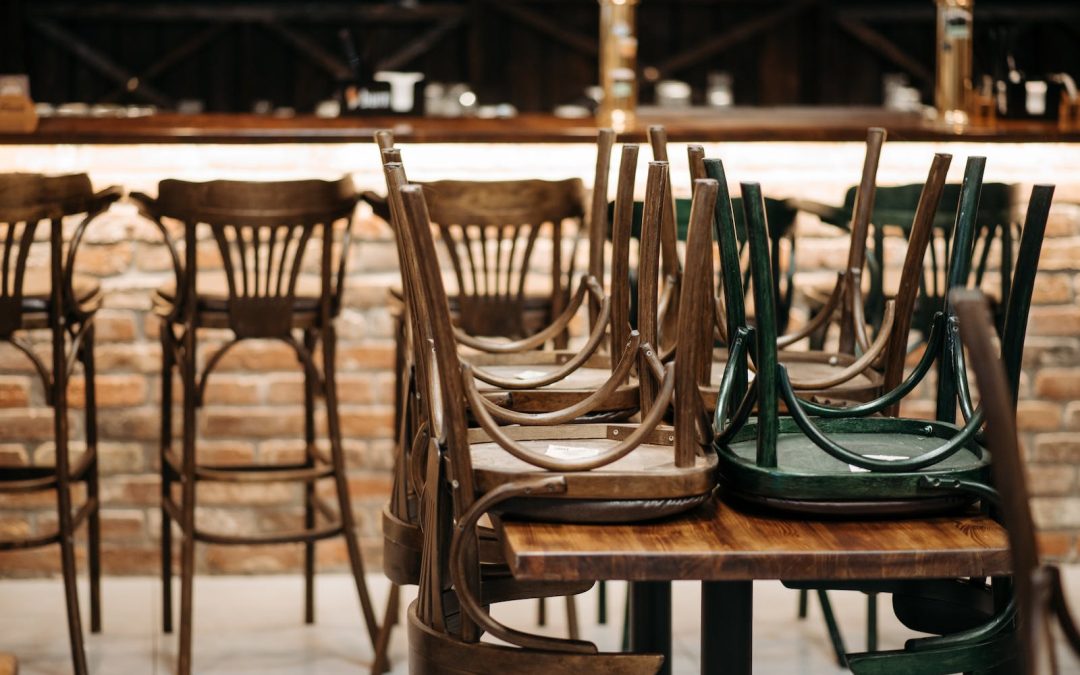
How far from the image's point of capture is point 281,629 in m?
3.19

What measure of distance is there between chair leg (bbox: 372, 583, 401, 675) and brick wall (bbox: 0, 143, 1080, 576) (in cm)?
69

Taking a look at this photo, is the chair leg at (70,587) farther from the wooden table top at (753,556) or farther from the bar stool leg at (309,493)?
the wooden table top at (753,556)

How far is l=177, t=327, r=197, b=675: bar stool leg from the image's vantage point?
2.83 meters

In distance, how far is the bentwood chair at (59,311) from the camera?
106 inches

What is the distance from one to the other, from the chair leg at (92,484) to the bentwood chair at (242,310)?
0.15 metres

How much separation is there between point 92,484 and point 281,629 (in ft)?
1.74

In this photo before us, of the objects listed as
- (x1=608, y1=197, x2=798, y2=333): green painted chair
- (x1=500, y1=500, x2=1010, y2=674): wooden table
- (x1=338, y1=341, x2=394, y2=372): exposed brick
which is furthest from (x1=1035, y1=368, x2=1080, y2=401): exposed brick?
(x1=500, y1=500, x2=1010, y2=674): wooden table

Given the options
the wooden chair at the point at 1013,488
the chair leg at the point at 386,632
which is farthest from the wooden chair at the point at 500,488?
the chair leg at the point at 386,632

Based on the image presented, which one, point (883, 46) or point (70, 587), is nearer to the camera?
point (70, 587)

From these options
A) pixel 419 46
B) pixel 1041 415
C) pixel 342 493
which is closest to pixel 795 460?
pixel 342 493

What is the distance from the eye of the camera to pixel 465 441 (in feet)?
4.93

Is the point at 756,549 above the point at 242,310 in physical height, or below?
below

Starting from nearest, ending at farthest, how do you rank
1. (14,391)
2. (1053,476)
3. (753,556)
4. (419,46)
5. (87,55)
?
(753,556) < (14,391) < (1053,476) < (87,55) < (419,46)

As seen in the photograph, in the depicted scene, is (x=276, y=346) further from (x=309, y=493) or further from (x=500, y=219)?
(x=500, y=219)
